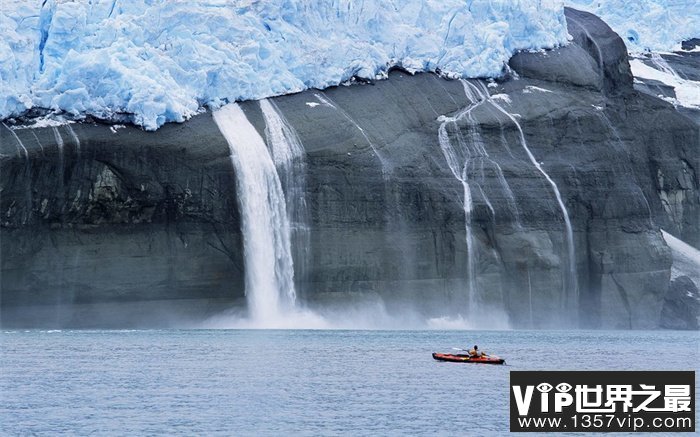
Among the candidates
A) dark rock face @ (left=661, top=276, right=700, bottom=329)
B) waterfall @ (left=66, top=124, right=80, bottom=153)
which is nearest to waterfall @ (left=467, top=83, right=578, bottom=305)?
dark rock face @ (left=661, top=276, right=700, bottom=329)

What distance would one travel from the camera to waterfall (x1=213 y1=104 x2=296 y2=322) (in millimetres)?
58781

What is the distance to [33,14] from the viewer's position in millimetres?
57688

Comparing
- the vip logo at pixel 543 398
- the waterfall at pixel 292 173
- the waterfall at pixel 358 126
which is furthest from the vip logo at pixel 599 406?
the waterfall at pixel 358 126

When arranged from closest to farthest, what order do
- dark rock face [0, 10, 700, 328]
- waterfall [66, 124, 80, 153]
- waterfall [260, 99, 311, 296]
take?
dark rock face [0, 10, 700, 328] < waterfall [66, 124, 80, 153] < waterfall [260, 99, 311, 296]

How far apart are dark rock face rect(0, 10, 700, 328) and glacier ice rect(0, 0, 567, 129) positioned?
1.07 meters

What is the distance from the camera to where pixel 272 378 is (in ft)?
121

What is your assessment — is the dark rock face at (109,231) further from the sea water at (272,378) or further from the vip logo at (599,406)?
the vip logo at (599,406)

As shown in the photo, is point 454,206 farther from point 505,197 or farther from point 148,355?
point 148,355

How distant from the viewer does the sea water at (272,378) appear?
29562 mm

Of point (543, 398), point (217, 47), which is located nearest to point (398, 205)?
point (217, 47)

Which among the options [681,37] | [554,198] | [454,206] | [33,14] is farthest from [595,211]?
[33,14]

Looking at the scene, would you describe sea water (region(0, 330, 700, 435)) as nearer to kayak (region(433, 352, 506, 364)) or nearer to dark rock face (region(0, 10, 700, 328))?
kayak (region(433, 352, 506, 364))

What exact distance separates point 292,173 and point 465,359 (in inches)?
775

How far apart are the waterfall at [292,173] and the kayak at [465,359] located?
17055 millimetres
